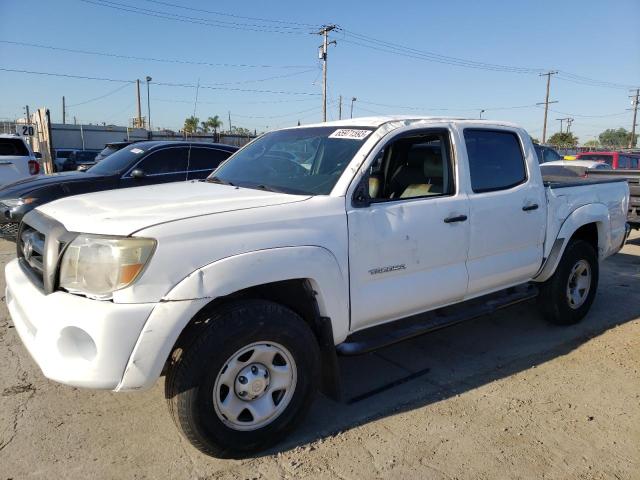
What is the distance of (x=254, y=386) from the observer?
2.70m

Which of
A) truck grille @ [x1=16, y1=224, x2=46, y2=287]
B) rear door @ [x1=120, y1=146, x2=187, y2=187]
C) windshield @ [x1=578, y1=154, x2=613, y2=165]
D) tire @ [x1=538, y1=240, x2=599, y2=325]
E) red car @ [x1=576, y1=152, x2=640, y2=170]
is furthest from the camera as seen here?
windshield @ [x1=578, y1=154, x2=613, y2=165]

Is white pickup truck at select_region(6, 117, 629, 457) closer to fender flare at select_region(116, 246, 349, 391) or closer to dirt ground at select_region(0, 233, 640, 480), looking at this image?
fender flare at select_region(116, 246, 349, 391)

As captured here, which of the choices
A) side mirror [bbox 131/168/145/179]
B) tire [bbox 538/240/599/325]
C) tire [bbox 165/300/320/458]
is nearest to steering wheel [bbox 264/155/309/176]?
tire [bbox 165/300/320/458]

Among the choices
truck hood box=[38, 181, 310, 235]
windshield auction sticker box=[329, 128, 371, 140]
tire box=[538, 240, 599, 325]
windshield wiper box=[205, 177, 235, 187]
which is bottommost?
tire box=[538, 240, 599, 325]

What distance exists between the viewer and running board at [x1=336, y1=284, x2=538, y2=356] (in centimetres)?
320

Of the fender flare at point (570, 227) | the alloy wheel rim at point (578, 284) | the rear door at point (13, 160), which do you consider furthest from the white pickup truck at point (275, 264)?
the rear door at point (13, 160)

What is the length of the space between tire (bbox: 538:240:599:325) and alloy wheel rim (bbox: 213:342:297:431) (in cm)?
298

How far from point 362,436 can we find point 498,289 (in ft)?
5.89

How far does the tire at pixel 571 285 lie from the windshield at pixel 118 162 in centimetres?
584

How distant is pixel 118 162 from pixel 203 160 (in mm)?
1257

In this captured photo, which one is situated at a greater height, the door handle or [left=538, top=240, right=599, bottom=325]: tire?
the door handle

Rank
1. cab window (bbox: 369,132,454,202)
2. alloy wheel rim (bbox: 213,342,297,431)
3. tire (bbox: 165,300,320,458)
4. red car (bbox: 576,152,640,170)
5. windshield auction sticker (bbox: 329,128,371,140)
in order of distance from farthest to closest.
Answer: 1. red car (bbox: 576,152,640,170)
2. cab window (bbox: 369,132,454,202)
3. windshield auction sticker (bbox: 329,128,371,140)
4. alloy wheel rim (bbox: 213,342,297,431)
5. tire (bbox: 165,300,320,458)

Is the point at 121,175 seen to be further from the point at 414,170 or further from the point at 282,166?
the point at 414,170

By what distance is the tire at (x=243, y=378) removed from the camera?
2.50 meters
